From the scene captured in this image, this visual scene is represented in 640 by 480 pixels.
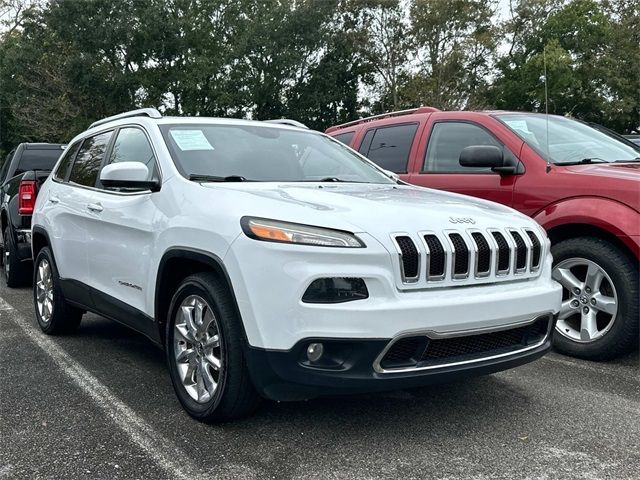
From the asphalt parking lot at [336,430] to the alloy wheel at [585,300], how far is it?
28 centimetres

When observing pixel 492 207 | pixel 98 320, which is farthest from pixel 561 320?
pixel 98 320

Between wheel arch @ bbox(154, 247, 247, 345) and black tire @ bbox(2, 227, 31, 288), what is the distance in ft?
15.0

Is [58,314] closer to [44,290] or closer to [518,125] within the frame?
[44,290]

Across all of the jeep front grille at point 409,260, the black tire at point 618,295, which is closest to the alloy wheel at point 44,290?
the jeep front grille at point 409,260

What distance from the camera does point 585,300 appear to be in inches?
176

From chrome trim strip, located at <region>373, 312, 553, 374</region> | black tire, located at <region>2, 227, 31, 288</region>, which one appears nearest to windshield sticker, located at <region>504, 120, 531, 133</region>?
chrome trim strip, located at <region>373, 312, 553, 374</region>

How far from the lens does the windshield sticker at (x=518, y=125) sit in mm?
5180

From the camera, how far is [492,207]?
3.61m

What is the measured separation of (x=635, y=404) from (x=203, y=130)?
306cm

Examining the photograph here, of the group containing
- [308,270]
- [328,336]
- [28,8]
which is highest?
[28,8]

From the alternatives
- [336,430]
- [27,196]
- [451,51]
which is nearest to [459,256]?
[336,430]

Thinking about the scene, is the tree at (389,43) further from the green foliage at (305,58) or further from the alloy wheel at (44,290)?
the alloy wheel at (44,290)

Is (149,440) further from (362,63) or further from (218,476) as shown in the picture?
(362,63)

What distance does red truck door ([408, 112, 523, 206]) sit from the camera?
5.02 metres
